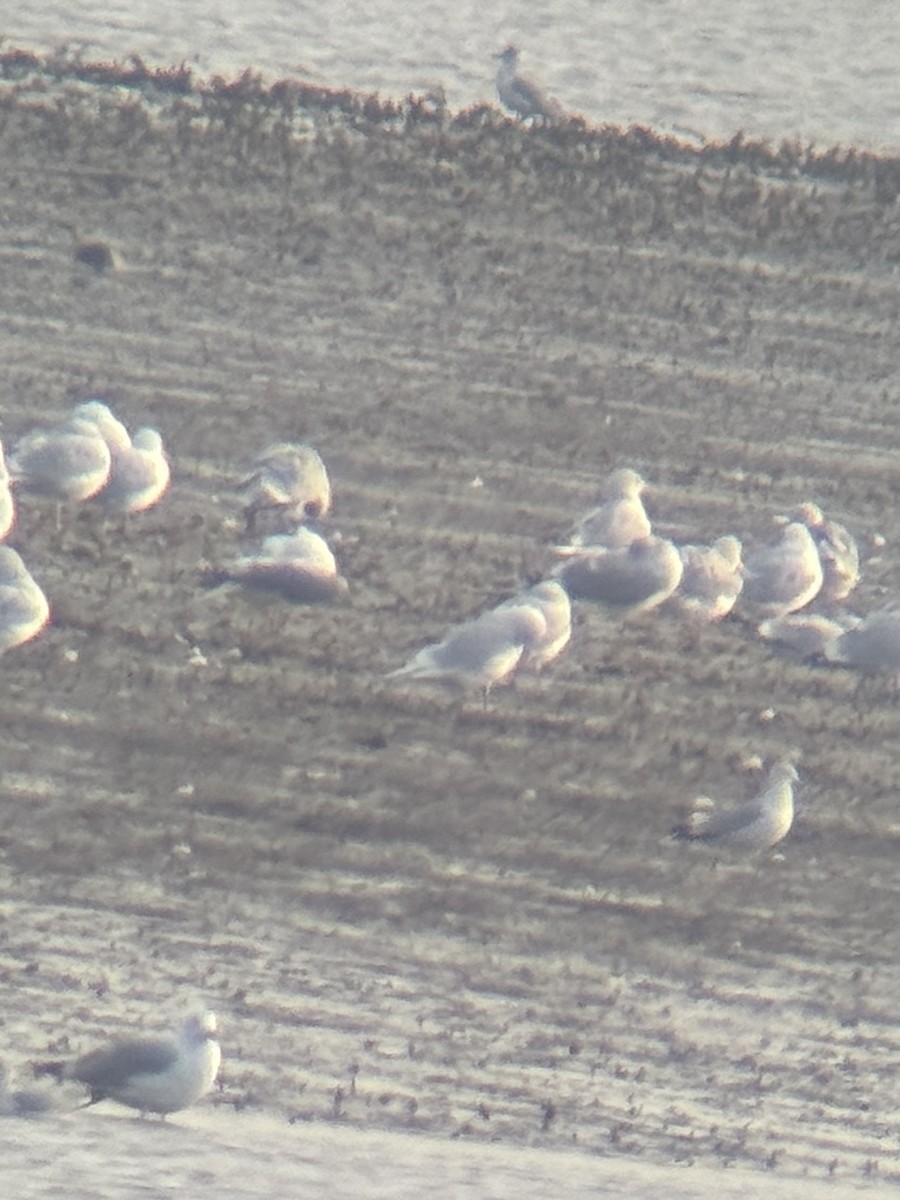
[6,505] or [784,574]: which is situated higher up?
[784,574]

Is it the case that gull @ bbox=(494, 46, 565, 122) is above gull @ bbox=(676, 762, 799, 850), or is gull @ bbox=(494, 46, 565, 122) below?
above

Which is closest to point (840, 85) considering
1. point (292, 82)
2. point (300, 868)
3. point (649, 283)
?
point (649, 283)

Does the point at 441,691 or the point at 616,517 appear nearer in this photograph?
the point at 441,691

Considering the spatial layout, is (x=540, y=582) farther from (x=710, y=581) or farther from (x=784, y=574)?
(x=784, y=574)

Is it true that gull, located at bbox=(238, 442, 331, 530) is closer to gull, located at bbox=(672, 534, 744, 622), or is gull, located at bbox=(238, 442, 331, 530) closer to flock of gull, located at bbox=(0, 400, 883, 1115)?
flock of gull, located at bbox=(0, 400, 883, 1115)

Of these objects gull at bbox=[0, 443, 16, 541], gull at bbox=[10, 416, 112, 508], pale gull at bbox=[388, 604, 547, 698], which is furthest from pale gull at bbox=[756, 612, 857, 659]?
gull at bbox=[0, 443, 16, 541]

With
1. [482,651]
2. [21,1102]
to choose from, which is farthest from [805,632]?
[21,1102]

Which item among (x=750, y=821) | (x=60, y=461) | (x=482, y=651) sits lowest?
(x=750, y=821)
